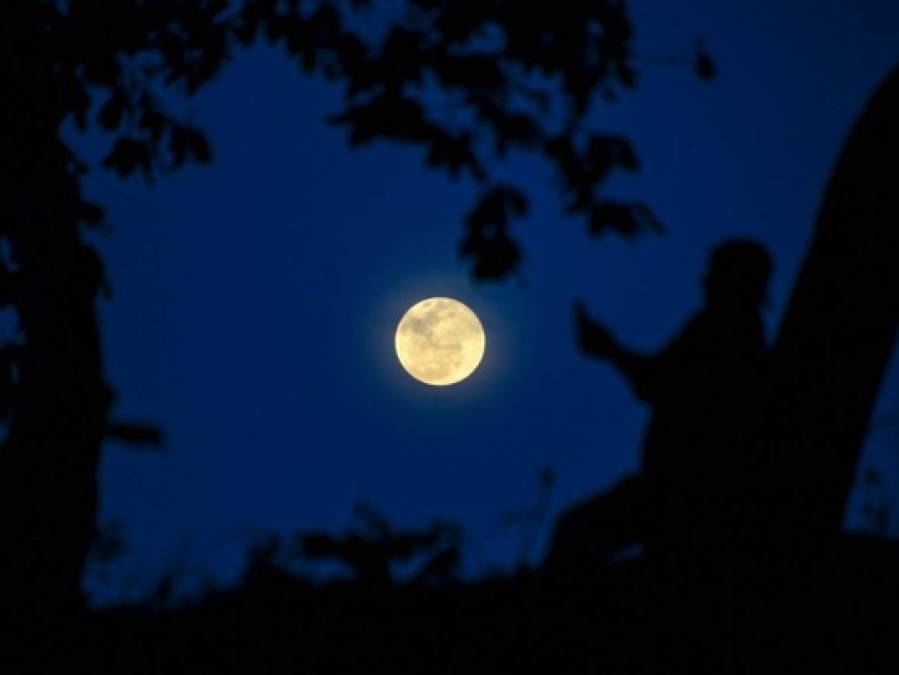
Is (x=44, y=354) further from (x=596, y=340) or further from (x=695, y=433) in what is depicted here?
(x=695, y=433)

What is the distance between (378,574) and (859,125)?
2307 millimetres

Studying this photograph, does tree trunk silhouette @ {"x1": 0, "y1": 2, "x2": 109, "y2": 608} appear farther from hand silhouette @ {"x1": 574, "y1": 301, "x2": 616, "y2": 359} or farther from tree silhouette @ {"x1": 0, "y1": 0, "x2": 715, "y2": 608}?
hand silhouette @ {"x1": 574, "y1": 301, "x2": 616, "y2": 359}

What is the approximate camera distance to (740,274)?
311cm

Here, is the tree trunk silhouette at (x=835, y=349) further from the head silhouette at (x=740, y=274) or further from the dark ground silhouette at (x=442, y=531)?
the head silhouette at (x=740, y=274)

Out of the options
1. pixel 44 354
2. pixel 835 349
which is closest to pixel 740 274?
pixel 835 349

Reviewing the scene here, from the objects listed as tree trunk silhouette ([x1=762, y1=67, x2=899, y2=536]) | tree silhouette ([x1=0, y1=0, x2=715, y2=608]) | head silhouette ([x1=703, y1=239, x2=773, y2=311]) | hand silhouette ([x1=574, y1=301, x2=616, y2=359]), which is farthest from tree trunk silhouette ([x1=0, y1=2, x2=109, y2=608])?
tree trunk silhouette ([x1=762, y1=67, x2=899, y2=536])

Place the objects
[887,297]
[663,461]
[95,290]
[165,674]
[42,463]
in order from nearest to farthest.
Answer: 1. [887,297]
2. [663,461]
3. [165,674]
4. [42,463]
5. [95,290]

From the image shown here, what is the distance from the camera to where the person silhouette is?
7.95 feet

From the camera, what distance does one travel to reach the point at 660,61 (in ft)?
17.1

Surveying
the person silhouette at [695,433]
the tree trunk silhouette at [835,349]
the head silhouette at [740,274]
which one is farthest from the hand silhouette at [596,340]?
the tree trunk silhouette at [835,349]

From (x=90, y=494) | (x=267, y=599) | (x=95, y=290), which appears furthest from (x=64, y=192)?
(x=267, y=599)

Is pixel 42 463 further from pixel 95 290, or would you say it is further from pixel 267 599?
pixel 267 599

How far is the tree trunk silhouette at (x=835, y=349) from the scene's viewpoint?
2354 millimetres

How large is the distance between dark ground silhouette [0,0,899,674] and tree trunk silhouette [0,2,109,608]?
0.01m
